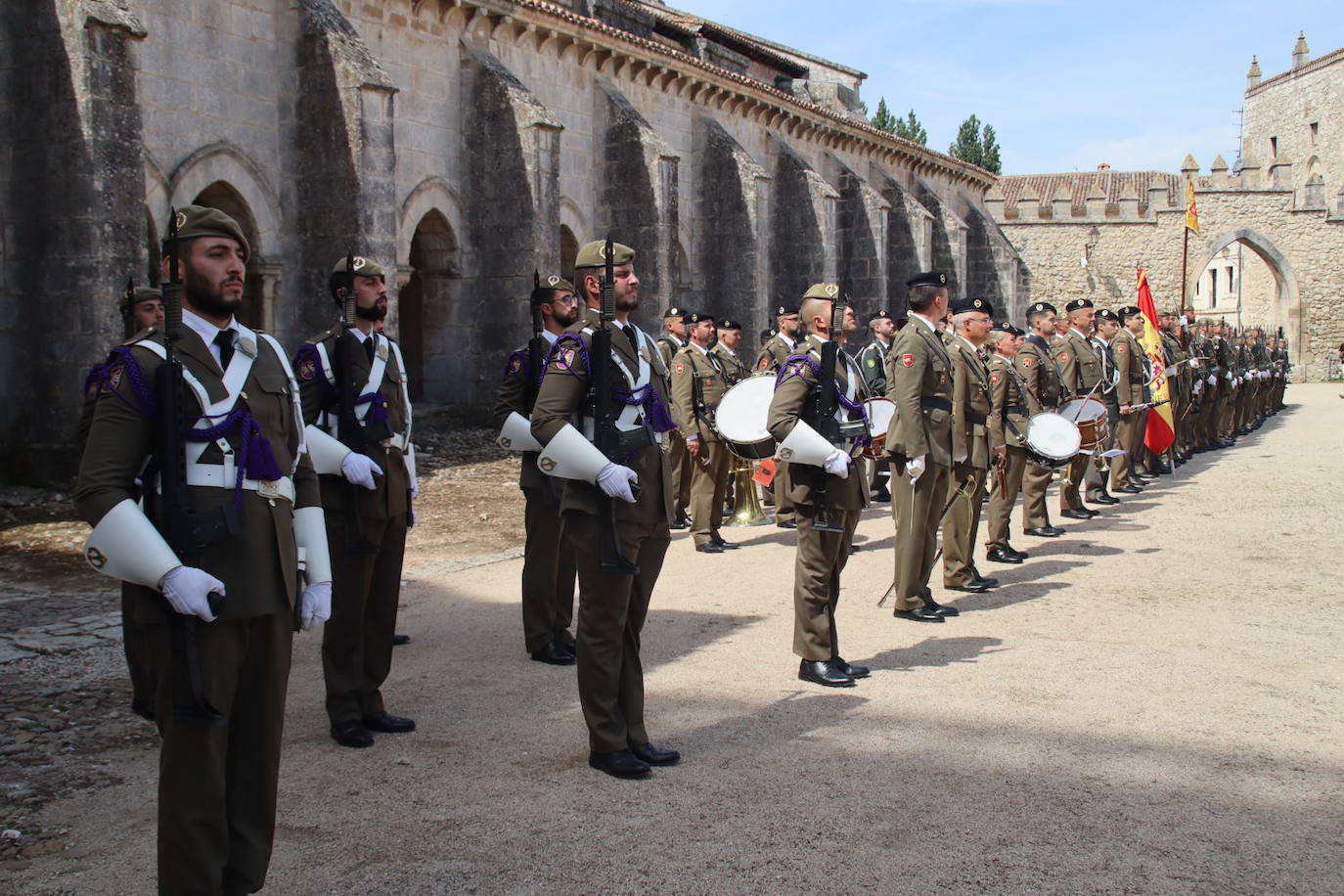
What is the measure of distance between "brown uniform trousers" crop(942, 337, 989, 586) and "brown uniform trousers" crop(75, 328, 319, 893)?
5.18 metres

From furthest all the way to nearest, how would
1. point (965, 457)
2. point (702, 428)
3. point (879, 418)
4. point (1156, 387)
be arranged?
point (1156, 387), point (702, 428), point (879, 418), point (965, 457)

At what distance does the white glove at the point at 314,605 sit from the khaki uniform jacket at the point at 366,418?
1694 mm

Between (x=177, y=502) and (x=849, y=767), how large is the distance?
2743 mm

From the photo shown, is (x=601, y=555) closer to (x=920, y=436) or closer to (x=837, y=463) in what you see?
(x=837, y=463)

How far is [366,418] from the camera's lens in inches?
210

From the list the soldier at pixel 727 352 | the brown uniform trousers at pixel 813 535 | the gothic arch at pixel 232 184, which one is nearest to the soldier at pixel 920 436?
the brown uniform trousers at pixel 813 535

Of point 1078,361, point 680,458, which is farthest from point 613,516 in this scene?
point 1078,361

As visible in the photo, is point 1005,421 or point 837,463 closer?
point 837,463

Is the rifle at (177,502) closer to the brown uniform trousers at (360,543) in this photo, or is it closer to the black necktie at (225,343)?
the black necktie at (225,343)

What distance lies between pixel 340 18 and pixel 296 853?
43.8 ft

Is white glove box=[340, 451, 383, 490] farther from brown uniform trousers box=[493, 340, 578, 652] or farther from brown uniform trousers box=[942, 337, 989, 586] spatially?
brown uniform trousers box=[942, 337, 989, 586]

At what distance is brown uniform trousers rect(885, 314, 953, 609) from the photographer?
7305mm

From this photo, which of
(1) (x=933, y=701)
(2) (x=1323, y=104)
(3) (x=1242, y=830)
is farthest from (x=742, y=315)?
(2) (x=1323, y=104)

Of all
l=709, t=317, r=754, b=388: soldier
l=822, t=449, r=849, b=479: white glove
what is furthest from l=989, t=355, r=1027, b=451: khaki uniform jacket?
l=822, t=449, r=849, b=479: white glove
